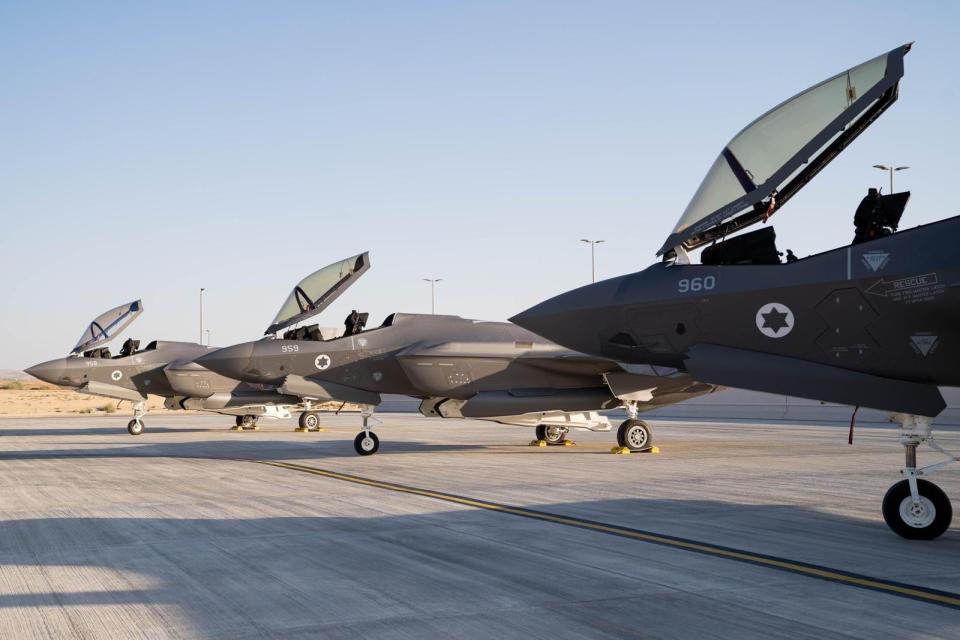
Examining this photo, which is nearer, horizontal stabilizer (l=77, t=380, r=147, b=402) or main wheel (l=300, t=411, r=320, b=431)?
horizontal stabilizer (l=77, t=380, r=147, b=402)

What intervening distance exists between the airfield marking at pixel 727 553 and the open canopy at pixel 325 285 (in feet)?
26.8

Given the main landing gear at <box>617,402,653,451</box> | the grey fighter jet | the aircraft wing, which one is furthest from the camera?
the main landing gear at <box>617,402,653,451</box>

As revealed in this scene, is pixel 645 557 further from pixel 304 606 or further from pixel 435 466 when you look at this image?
pixel 435 466

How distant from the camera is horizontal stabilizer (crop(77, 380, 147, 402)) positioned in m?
30.5

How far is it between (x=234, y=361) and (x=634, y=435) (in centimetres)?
890

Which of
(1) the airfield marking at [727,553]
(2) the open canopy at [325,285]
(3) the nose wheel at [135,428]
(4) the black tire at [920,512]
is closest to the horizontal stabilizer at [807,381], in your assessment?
(4) the black tire at [920,512]

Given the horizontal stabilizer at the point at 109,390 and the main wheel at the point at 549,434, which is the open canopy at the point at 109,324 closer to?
the horizontal stabilizer at the point at 109,390

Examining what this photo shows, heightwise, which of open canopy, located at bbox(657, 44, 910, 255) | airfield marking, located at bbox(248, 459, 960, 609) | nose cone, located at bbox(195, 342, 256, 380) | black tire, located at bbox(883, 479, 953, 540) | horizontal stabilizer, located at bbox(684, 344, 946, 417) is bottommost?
airfield marking, located at bbox(248, 459, 960, 609)

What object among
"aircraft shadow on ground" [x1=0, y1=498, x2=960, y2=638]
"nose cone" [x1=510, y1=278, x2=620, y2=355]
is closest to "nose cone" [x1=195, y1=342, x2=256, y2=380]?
"aircraft shadow on ground" [x1=0, y1=498, x2=960, y2=638]

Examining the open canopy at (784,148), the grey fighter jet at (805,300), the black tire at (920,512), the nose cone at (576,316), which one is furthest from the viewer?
the nose cone at (576,316)

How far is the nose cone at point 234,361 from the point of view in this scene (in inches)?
794

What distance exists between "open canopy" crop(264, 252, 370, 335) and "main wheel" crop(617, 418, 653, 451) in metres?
6.64

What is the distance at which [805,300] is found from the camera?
8.38 m

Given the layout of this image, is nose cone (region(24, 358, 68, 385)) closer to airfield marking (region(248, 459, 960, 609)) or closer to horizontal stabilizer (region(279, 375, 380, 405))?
horizontal stabilizer (region(279, 375, 380, 405))
